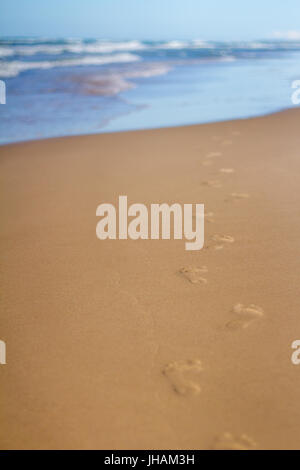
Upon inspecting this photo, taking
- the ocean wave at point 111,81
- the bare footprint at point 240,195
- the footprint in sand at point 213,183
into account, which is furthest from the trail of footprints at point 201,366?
the ocean wave at point 111,81

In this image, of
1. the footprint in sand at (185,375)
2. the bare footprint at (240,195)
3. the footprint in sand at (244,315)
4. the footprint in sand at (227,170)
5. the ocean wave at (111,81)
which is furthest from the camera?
the ocean wave at (111,81)

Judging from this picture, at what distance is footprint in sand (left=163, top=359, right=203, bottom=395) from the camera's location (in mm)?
1629

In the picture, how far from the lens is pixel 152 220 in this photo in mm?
3045

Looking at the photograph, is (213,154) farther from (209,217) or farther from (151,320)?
(151,320)

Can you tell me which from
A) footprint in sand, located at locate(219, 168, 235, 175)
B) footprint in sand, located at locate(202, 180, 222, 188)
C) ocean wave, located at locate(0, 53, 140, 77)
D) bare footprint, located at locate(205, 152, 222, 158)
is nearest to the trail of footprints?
footprint in sand, located at locate(202, 180, 222, 188)

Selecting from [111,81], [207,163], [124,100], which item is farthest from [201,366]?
[111,81]

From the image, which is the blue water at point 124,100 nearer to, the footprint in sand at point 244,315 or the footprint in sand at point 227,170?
the footprint in sand at point 227,170

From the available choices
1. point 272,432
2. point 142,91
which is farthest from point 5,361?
point 142,91

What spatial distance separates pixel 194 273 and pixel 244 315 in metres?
0.44

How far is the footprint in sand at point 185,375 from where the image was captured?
1.63m

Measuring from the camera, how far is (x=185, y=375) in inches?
66.6

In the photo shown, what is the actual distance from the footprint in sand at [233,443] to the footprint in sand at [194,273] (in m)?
0.94

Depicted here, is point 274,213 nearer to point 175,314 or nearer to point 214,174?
point 214,174

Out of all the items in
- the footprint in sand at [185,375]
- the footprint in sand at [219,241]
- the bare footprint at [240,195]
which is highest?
the bare footprint at [240,195]
